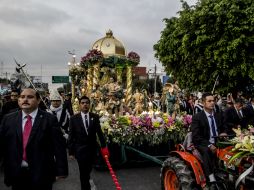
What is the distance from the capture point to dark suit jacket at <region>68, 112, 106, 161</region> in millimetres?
7215

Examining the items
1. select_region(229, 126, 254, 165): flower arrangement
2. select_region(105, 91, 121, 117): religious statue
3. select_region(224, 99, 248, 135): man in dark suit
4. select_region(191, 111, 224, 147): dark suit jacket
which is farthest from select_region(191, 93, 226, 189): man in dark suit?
select_region(105, 91, 121, 117): religious statue

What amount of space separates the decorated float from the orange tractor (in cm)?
324

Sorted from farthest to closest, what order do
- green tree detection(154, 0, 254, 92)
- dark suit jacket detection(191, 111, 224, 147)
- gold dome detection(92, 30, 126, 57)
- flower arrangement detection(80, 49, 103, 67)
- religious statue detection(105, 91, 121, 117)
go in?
green tree detection(154, 0, 254, 92), gold dome detection(92, 30, 126, 57), flower arrangement detection(80, 49, 103, 67), religious statue detection(105, 91, 121, 117), dark suit jacket detection(191, 111, 224, 147)

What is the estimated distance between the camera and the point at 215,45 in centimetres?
2525

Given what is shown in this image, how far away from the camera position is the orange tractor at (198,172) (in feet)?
15.9

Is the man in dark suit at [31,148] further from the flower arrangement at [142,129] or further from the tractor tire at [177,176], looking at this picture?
the flower arrangement at [142,129]

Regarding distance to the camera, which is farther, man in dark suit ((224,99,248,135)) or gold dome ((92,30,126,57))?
gold dome ((92,30,126,57))

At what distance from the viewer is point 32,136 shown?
4.41m

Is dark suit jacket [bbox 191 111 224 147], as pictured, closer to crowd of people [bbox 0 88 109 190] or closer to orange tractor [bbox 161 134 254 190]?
orange tractor [bbox 161 134 254 190]

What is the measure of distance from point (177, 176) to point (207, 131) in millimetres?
842

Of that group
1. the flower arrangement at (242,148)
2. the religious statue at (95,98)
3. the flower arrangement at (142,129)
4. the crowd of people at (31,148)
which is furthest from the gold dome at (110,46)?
the crowd of people at (31,148)

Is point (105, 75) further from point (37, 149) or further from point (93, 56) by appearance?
point (37, 149)

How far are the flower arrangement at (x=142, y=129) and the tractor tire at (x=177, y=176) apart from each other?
3540mm

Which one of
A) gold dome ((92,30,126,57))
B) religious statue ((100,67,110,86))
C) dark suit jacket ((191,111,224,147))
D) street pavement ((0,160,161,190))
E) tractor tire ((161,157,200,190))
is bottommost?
street pavement ((0,160,161,190))
